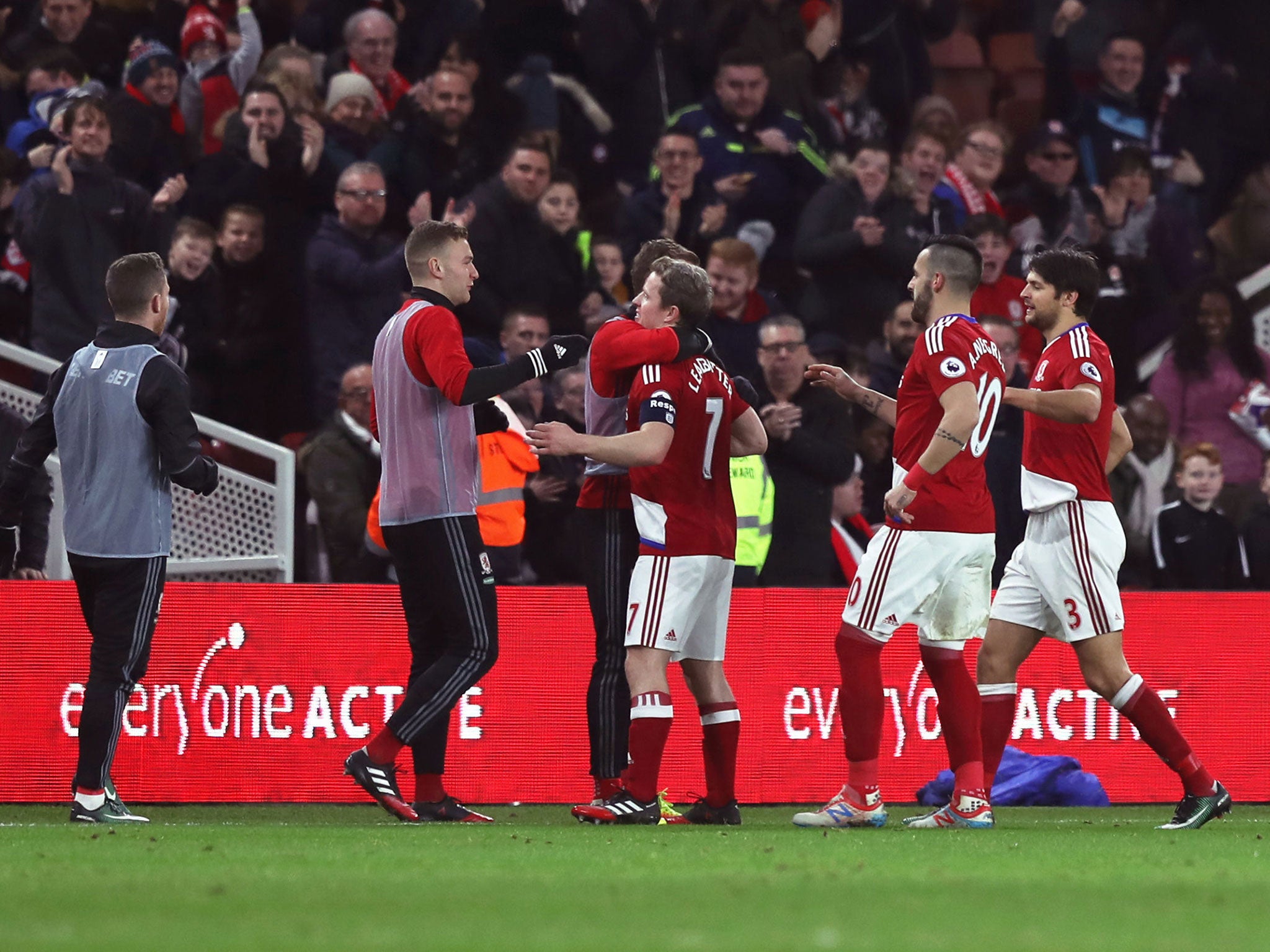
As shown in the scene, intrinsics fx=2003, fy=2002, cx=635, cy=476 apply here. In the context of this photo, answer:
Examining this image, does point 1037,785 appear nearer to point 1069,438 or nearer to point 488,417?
point 1069,438

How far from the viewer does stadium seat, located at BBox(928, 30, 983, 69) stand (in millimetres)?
17734

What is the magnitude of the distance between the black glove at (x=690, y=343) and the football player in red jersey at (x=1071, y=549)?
1304mm

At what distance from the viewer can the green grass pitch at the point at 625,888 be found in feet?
15.9

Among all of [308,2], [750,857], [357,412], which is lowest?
[750,857]

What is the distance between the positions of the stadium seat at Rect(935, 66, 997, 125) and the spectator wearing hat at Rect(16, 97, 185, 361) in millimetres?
8238

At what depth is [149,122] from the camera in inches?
516

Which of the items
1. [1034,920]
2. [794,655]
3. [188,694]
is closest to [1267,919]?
[1034,920]

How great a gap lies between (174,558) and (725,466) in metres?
4.34

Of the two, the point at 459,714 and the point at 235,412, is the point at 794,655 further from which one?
the point at 235,412

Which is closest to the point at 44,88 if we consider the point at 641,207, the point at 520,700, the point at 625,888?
the point at 641,207

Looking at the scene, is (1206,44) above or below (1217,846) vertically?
above

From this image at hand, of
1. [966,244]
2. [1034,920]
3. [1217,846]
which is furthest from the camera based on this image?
[966,244]

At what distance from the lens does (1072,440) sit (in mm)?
8438

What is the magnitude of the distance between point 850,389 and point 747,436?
49 centimetres
